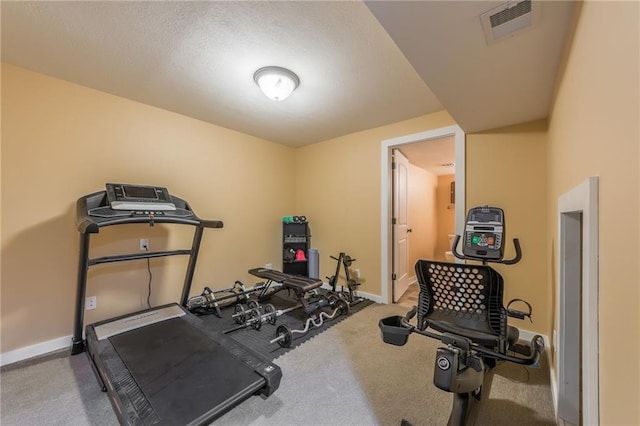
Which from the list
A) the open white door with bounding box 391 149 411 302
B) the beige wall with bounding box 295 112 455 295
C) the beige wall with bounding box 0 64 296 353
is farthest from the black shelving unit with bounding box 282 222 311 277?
the open white door with bounding box 391 149 411 302

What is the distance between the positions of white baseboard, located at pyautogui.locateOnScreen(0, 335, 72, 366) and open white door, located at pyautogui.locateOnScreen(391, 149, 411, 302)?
11.6 feet

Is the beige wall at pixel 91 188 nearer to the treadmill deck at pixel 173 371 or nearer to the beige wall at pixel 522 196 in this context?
the treadmill deck at pixel 173 371

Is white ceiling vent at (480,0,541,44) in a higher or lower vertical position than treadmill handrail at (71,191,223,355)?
higher

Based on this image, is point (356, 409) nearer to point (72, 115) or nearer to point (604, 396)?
point (604, 396)

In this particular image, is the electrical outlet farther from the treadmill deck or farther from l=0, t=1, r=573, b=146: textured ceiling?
l=0, t=1, r=573, b=146: textured ceiling

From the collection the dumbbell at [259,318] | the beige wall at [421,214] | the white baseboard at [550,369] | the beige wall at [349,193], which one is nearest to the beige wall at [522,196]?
the white baseboard at [550,369]

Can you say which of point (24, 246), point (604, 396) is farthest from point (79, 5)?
point (604, 396)

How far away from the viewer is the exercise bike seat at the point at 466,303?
4.24 feet

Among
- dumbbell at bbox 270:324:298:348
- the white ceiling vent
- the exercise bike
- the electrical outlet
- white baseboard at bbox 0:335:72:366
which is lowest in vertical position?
white baseboard at bbox 0:335:72:366

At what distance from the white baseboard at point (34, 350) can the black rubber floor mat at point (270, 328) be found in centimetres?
117

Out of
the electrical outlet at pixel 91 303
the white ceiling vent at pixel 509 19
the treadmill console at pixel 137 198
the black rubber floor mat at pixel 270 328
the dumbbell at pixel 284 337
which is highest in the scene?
the white ceiling vent at pixel 509 19

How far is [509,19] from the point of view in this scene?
1158 millimetres

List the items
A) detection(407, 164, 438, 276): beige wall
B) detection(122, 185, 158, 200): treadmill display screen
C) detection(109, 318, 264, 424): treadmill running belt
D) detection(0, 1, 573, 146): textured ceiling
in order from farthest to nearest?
1. detection(407, 164, 438, 276): beige wall
2. detection(122, 185, 158, 200): treadmill display screen
3. detection(109, 318, 264, 424): treadmill running belt
4. detection(0, 1, 573, 146): textured ceiling

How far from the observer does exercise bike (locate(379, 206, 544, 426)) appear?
1.09 meters
